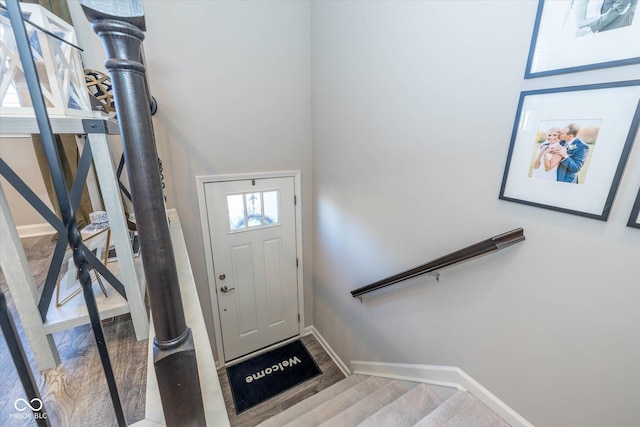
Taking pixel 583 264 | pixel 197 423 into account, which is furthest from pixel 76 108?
pixel 583 264

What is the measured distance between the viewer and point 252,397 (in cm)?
285

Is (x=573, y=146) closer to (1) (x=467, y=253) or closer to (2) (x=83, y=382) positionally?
(1) (x=467, y=253)

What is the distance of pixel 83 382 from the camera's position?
0.90m

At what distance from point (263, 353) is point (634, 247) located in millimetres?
3502

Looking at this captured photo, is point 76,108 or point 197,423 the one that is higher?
point 76,108

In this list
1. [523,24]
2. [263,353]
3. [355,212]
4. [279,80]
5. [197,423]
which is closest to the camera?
[197,423]

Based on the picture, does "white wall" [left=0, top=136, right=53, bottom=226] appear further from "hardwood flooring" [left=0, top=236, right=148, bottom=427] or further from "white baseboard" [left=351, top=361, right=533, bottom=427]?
"white baseboard" [left=351, top=361, right=533, bottom=427]

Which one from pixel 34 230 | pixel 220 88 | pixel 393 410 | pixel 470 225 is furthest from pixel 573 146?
pixel 34 230

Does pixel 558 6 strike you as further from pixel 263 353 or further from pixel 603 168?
pixel 263 353

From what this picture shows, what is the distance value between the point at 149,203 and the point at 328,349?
3358 mm

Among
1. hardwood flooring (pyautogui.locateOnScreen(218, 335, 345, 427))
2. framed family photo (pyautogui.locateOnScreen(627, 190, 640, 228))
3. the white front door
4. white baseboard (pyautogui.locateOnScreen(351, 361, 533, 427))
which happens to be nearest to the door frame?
the white front door

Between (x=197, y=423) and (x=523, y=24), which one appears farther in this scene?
(x=523, y=24)

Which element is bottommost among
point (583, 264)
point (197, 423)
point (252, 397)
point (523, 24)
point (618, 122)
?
point (252, 397)

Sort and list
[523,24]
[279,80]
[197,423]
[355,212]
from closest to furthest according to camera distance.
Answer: [197,423] → [523,24] → [355,212] → [279,80]
